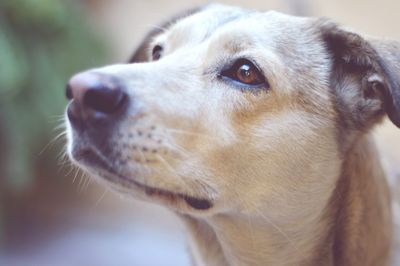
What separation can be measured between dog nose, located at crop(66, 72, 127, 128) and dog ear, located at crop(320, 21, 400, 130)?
757 millimetres

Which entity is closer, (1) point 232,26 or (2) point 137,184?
(2) point 137,184

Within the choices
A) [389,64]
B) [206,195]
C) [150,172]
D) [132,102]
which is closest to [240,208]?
[206,195]

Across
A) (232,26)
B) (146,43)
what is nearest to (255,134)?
(232,26)

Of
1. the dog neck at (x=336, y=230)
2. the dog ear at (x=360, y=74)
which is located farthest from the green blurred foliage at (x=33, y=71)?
the dog ear at (x=360, y=74)

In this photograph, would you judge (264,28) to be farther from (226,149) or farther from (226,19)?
(226,149)

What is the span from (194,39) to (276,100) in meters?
0.38

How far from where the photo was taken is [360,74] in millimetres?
2045

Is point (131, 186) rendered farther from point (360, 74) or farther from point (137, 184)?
point (360, 74)

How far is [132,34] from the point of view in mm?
5086

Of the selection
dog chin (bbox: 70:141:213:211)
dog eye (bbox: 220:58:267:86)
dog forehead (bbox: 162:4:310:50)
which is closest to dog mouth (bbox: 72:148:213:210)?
dog chin (bbox: 70:141:213:211)

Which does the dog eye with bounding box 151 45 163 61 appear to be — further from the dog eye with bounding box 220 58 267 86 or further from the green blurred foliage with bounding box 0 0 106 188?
the green blurred foliage with bounding box 0 0 106 188

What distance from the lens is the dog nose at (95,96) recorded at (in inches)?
65.4

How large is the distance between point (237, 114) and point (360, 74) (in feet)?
1.46

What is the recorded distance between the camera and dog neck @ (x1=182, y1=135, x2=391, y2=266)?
2049 mm
